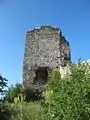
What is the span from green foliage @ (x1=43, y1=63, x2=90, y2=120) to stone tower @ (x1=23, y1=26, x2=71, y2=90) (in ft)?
47.2

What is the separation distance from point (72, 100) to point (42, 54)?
52.6ft

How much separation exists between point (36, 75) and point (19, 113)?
1115 cm

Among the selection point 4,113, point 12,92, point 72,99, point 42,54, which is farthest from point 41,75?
point 72,99

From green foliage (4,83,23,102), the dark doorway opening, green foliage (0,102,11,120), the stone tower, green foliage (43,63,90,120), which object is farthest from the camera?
the dark doorway opening

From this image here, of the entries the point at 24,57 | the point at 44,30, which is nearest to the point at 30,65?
the point at 24,57

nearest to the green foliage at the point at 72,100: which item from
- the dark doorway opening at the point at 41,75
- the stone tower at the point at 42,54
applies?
the stone tower at the point at 42,54

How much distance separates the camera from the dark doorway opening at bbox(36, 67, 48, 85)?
28991 millimetres

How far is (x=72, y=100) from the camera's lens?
13.0 metres

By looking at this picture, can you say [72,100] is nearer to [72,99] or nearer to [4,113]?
[72,99]

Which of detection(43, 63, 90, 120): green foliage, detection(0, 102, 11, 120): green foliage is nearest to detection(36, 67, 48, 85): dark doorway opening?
detection(0, 102, 11, 120): green foliage

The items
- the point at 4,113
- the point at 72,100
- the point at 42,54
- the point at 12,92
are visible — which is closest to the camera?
the point at 72,100

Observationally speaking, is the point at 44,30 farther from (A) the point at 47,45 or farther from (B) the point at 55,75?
(B) the point at 55,75

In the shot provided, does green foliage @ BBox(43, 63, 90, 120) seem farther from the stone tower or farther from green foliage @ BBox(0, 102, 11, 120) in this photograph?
the stone tower

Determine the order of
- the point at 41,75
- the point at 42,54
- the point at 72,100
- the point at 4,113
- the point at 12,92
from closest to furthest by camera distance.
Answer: the point at 72,100 → the point at 4,113 → the point at 12,92 → the point at 42,54 → the point at 41,75
